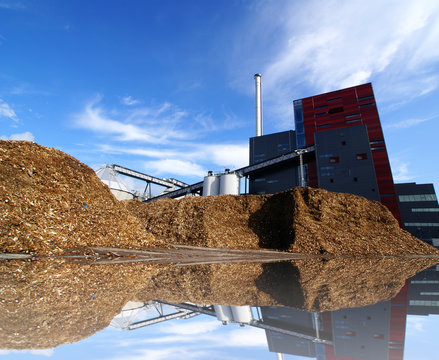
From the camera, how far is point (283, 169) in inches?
1528

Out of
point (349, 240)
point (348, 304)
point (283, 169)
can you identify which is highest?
point (283, 169)

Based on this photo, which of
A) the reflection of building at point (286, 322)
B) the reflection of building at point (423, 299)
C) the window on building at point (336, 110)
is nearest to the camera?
the reflection of building at point (286, 322)

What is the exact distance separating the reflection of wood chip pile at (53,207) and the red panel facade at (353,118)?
3341cm

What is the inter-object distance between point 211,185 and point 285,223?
2359 centimetres

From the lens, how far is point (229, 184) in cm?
3731

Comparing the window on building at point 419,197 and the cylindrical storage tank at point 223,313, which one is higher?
the window on building at point 419,197

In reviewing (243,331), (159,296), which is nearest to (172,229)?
(159,296)

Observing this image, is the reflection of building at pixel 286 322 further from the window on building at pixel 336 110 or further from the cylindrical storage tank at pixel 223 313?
the window on building at pixel 336 110

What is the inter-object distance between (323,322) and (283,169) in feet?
124

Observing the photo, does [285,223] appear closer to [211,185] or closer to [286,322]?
[286,322]

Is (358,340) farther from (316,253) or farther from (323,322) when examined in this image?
(316,253)

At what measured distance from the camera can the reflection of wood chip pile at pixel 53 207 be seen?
702 cm

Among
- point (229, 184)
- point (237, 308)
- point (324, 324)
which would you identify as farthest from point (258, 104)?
point (324, 324)

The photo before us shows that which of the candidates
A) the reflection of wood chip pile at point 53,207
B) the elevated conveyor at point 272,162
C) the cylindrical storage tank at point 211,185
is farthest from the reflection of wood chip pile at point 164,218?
the cylindrical storage tank at point 211,185
